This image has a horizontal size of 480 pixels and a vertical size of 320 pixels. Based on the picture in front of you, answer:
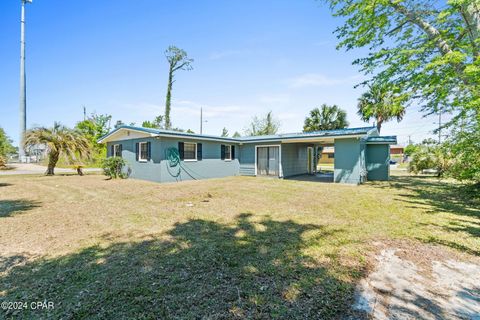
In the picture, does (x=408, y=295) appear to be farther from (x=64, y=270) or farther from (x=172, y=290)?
(x=64, y=270)

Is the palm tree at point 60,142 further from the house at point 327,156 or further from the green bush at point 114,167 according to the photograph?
the house at point 327,156

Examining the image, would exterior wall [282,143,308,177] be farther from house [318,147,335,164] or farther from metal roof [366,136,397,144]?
house [318,147,335,164]

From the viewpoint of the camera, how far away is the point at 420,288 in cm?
254

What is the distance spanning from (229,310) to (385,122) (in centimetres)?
3071

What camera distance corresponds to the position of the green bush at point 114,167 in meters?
13.1

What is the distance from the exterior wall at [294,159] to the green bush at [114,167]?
10484 mm

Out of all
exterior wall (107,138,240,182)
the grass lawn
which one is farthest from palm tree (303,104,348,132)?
the grass lawn

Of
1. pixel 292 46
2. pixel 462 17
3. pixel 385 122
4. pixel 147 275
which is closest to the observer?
pixel 147 275

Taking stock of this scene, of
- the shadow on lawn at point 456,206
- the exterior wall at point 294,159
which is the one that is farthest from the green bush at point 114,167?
the shadow on lawn at point 456,206

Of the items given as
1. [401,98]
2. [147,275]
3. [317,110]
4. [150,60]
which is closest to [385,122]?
[317,110]

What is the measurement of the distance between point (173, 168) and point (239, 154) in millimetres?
5701

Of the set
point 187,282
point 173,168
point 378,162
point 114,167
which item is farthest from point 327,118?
point 187,282

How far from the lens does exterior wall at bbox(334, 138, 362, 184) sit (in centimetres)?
1122

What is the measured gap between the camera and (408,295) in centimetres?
241
